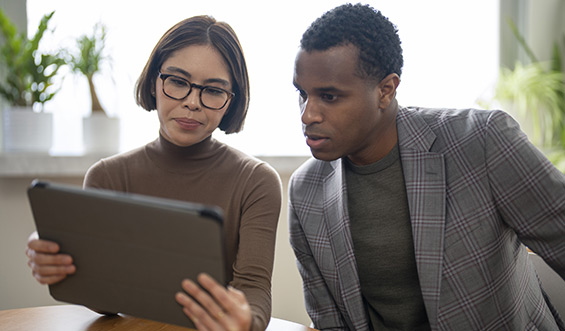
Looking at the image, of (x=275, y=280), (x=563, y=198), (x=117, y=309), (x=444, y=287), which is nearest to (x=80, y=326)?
(x=117, y=309)

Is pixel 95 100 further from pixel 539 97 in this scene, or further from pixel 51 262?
pixel 539 97

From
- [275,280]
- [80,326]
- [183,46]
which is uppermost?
[183,46]

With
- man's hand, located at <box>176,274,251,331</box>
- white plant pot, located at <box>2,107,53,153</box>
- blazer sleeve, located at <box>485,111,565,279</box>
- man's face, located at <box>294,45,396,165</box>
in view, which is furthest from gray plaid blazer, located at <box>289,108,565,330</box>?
white plant pot, located at <box>2,107,53,153</box>

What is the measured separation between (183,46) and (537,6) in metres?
2.15

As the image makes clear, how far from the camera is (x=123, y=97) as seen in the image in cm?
246

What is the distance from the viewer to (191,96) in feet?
4.41

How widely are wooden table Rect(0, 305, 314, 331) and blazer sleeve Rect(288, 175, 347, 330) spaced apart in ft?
0.60

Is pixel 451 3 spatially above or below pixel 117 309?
above

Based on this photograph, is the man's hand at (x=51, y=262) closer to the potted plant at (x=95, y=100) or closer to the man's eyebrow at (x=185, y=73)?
the man's eyebrow at (x=185, y=73)

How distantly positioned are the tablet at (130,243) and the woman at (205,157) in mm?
371

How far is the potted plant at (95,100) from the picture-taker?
2.17 meters

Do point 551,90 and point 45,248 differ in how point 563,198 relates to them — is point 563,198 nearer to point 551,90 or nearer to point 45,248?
point 45,248

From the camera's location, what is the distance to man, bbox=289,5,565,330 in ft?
4.15

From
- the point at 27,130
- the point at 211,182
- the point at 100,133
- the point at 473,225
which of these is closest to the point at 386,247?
the point at 473,225
